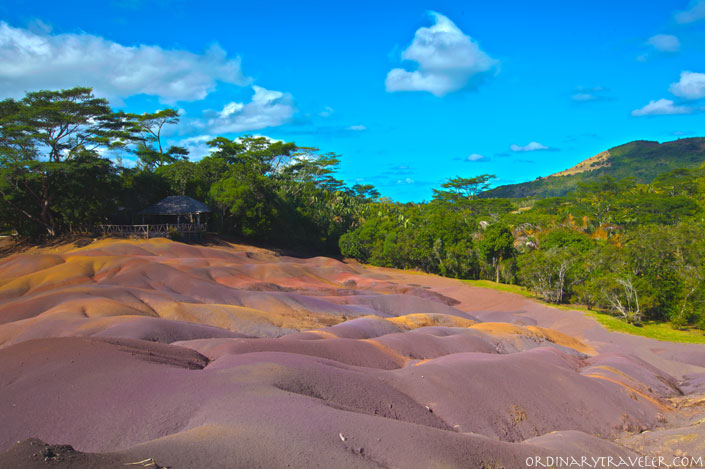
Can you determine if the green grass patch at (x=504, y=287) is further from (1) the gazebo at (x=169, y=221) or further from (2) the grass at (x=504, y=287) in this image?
(1) the gazebo at (x=169, y=221)

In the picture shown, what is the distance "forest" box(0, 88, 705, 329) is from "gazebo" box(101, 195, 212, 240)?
2.55 meters

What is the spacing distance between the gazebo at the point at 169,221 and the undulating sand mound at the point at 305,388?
19.6 metres

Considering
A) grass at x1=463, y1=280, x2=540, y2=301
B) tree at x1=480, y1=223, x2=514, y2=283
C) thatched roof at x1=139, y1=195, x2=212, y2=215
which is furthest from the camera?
thatched roof at x1=139, y1=195, x2=212, y2=215

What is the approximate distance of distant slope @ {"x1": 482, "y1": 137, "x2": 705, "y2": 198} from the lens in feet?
413

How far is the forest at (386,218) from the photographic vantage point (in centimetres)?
2867

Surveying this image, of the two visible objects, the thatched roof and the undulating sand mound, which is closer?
the undulating sand mound

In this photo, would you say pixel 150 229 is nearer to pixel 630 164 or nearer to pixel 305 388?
pixel 305 388

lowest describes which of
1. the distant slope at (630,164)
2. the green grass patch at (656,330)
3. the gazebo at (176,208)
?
the green grass patch at (656,330)

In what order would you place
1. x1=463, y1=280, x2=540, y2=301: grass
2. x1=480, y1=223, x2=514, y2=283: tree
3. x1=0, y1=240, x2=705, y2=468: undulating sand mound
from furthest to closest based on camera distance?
x1=480, y1=223, x2=514, y2=283: tree → x1=463, y1=280, x2=540, y2=301: grass → x1=0, y1=240, x2=705, y2=468: undulating sand mound

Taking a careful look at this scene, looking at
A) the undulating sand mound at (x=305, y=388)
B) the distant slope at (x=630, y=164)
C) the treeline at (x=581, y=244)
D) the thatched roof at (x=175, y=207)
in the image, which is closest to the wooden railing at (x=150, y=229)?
the thatched roof at (x=175, y=207)

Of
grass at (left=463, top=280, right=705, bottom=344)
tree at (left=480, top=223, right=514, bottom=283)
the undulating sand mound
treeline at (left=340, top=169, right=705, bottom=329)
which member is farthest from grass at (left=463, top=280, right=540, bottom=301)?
the undulating sand mound

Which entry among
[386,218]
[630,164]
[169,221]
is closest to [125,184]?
[169,221]

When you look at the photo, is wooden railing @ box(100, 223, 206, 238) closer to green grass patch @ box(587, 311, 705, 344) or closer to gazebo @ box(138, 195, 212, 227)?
gazebo @ box(138, 195, 212, 227)

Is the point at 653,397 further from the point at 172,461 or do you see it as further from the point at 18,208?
the point at 18,208
